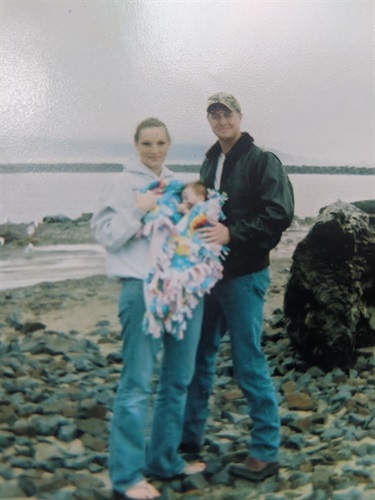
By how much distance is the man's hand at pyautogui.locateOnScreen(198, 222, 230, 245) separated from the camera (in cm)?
205

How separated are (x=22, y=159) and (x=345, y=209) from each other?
121 centimetres

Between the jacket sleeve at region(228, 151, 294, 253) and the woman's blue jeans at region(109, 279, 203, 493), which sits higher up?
the jacket sleeve at region(228, 151, 294, 253)

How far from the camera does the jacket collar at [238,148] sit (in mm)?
2135

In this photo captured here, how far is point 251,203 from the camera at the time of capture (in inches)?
82.9

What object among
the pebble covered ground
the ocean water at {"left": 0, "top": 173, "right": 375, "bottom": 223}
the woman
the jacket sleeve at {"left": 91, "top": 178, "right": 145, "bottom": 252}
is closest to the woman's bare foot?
the pebble covered ground

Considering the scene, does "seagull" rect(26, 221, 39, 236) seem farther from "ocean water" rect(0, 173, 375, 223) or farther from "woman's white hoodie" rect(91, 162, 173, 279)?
"woman's white hoodie" rect(91, 162, 173, 279)

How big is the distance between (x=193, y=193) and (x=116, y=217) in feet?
0.81

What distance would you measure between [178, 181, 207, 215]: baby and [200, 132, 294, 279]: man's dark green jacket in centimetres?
→ 8

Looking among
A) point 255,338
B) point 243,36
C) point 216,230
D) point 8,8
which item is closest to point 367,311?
point 255,338

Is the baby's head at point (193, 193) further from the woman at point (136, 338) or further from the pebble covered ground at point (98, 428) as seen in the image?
the pebble covered ground at point (98, 428)

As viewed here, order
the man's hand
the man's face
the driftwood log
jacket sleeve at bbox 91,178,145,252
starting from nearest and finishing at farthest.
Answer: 1. jacket sleeve at bbox 91,178,145,252
2. the man's hand
3. the man's face
4. the driftwood log

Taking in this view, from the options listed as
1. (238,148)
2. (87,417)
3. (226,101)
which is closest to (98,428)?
(87,417)

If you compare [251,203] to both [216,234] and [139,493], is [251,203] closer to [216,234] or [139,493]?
[216,234]

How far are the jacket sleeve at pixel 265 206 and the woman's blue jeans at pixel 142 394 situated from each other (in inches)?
10.1
